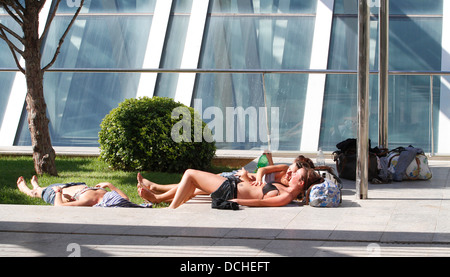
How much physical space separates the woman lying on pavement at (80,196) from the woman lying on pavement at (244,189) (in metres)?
0.44

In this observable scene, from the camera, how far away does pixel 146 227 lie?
14.1ft

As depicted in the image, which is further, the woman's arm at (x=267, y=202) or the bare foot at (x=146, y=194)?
the bare foot at (x=146, y=194)

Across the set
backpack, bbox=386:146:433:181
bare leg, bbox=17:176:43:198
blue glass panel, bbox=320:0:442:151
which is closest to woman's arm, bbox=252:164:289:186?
backpack, bbox=386:146:433:181

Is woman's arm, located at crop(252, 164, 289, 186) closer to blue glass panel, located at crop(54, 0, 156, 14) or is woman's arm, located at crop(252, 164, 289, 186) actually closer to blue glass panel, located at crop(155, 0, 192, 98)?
blue glass panel, located at crop(155, 0, 192, 98)

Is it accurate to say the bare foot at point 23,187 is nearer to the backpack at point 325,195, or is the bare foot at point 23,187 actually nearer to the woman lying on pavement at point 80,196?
the woman lying on pavement at point 80,196

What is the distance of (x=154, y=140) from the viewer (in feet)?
25.0

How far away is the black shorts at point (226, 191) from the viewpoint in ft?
17.1

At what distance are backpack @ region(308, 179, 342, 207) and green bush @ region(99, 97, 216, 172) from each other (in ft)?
9.31

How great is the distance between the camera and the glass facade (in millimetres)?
9422

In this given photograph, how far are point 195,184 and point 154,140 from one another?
2313 mm

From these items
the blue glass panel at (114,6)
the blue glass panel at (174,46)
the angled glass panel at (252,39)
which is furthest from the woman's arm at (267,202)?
the blue glass panel at (114,6)

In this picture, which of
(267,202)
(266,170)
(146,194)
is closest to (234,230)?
(267,202)

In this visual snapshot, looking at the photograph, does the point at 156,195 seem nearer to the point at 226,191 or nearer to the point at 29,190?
the point at 226,191

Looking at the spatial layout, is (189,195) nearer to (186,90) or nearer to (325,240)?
(325,240)
